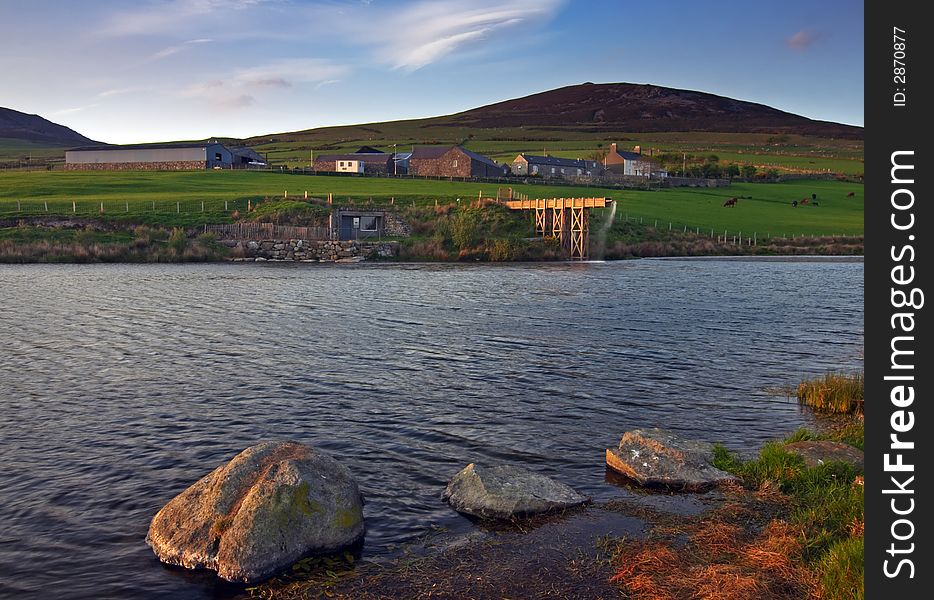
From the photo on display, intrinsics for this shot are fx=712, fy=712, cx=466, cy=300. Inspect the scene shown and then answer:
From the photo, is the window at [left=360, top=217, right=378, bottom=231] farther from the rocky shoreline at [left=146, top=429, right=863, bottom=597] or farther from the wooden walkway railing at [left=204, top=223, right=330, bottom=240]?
the rocky shoreline at [left=146, top=429, right=863, bottom=597]

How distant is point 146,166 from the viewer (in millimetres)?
126062

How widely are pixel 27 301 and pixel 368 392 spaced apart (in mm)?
26336

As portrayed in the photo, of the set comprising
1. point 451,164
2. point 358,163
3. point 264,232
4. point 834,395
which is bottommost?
point 834,395

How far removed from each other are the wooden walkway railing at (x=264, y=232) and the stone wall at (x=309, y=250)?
3.15ft

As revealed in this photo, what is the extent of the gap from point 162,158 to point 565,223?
83.3 metres

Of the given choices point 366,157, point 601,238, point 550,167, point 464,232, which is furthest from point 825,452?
point 550,167

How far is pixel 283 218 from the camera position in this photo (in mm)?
73562

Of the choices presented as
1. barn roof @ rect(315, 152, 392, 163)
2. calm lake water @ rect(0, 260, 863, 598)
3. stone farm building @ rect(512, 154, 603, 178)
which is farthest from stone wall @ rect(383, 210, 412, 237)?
barn roof @ rect(315, 152, 392, 163)

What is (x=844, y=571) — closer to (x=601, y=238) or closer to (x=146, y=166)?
(x=601, y=238)

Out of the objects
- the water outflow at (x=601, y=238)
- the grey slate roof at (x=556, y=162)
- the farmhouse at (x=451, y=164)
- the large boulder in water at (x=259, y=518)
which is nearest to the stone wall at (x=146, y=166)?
the farmhouse at (x=451, y=164)

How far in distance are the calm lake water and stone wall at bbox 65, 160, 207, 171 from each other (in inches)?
3500

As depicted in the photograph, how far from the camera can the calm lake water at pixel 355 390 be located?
11625 mm

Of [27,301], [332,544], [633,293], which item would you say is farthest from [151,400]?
[633,293]

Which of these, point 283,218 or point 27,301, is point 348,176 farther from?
point 27,301
